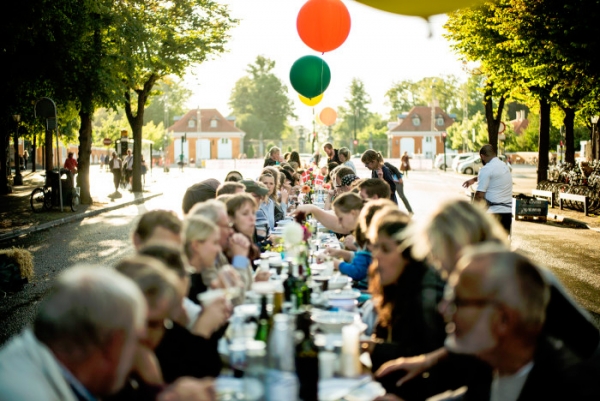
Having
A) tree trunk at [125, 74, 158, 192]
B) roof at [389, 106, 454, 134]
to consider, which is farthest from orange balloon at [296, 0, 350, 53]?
roof at [389, 106, 454, 134]

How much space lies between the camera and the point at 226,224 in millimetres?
5148

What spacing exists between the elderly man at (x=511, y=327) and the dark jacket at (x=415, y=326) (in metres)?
0.85

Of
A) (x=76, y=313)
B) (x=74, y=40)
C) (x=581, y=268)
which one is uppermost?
(x=74, y=40)

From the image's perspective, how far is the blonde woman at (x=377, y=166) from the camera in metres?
12.6

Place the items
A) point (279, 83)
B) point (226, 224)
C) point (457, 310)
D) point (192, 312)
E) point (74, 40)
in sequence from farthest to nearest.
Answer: point (279, 83)
point (74, 40)
point (226, 224)
point (192, 312)
point (457, 310)

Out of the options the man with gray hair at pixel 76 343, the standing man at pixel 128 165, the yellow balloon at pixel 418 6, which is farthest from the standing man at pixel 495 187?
the standing man at pixel 128 165

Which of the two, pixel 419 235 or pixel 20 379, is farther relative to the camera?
pixel 419 235

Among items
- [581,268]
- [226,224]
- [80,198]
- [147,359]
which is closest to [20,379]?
[147,359]

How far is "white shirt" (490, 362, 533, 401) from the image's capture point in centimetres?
272

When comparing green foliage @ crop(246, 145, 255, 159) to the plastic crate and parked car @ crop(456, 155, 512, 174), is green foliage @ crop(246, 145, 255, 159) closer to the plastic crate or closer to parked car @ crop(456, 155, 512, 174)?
parked car @ crop(456, 155, 512, 174)

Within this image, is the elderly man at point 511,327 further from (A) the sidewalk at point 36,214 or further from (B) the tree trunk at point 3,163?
(B) the tree trunk at point 3,163

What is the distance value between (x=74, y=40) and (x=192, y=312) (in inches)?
653

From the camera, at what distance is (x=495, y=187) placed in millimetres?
11594

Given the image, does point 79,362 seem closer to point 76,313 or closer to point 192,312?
point 76,313
